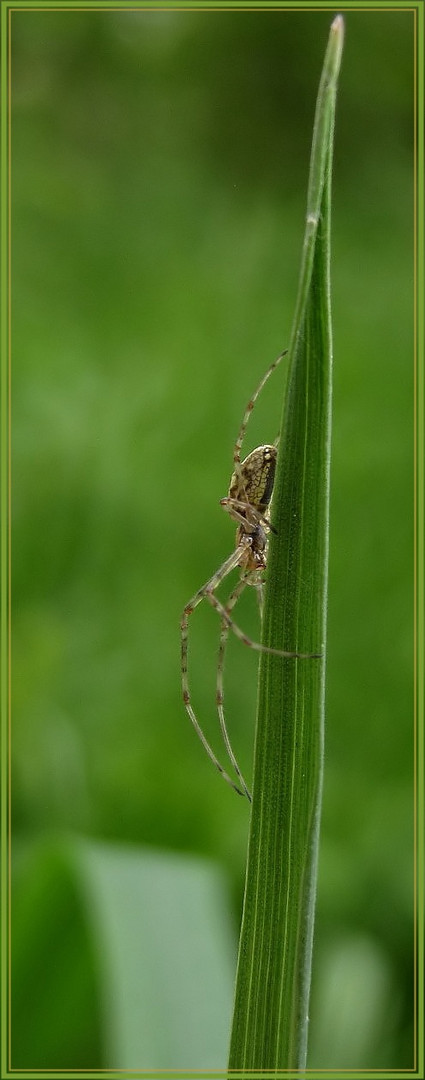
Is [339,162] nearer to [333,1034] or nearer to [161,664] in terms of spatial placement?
[161,664]

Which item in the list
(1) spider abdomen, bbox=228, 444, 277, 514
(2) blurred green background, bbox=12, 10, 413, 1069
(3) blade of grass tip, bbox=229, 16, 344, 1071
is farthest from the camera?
(2) blurred green background, bbox=12, 10, 413, 1069

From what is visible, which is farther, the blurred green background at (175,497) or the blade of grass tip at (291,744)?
the blurred green background at (175,497)

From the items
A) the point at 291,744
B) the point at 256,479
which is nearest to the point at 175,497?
the point at 256,479

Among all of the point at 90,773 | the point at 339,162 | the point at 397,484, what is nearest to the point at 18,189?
the point at 339,162

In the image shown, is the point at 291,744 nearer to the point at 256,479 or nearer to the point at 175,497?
the point at 256,479

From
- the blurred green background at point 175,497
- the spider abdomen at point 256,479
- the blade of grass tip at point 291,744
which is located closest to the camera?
the blade of grass tip at point 291,744
